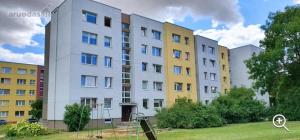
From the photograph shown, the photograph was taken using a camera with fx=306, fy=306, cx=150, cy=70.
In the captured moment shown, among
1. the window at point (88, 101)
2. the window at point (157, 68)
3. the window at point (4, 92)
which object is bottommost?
the window at point (88, 101)

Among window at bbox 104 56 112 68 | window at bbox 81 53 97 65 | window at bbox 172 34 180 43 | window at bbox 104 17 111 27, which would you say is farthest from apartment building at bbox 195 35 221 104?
window at bbox 81 53 97 65

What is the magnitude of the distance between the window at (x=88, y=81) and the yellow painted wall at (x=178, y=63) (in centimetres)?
1409

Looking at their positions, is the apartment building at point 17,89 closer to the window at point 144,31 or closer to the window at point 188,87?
the window at point 188,87

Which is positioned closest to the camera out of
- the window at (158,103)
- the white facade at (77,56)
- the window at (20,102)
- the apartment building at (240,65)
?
the white facade at (77,56)

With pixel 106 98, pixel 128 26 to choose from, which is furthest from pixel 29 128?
pixel 128 26

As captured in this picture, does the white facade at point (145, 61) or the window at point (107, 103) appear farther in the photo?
the white facade at point (145, 61)

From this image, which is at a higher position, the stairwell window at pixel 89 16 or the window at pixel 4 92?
the stairwell window at pixel 89 16

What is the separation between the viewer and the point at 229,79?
224 ft

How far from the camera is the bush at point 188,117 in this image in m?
30.2

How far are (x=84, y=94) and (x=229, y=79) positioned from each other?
3989 cm

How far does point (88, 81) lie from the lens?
128 ft

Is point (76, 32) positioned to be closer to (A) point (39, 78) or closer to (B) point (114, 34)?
(B) point (114, 34)

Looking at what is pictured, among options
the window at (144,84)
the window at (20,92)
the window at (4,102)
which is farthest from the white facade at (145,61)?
the window at (20,92)

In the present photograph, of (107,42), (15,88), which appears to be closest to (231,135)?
(107,42)
